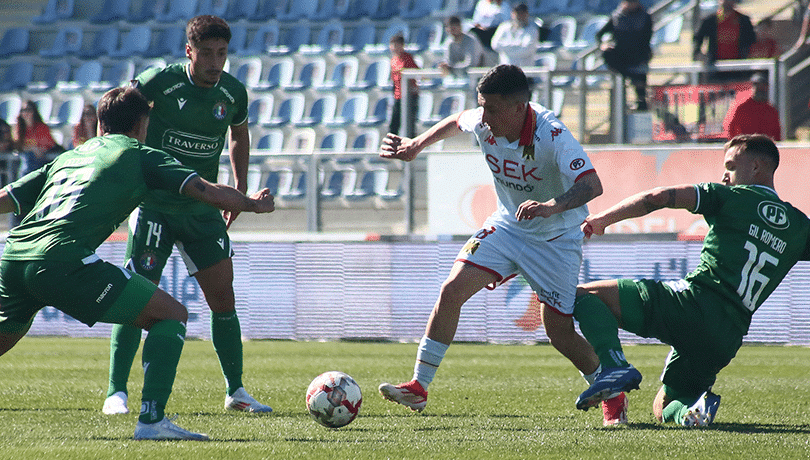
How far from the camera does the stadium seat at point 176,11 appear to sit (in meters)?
24.0

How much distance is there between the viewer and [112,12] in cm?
2453

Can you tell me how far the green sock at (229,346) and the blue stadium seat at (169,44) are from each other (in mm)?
17163

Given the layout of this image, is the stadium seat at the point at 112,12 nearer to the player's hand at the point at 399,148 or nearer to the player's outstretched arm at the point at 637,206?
the player's hand at the point at 399,148

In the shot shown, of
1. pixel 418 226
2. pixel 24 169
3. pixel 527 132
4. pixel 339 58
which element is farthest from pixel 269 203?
pixel 339 58

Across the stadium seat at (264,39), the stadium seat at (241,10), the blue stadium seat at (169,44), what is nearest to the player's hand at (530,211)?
the stadium seat at (264,39)

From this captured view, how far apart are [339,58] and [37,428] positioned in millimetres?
16884

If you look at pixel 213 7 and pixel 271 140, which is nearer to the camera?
pixel 271 140

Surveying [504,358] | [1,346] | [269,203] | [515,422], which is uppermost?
[269,203]

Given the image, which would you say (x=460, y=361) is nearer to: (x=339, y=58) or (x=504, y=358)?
(x=504, y=358)

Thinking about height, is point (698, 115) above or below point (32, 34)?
below

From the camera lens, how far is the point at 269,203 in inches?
194

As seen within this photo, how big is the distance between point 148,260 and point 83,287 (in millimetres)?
1583

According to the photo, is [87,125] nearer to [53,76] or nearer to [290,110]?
[290,110]

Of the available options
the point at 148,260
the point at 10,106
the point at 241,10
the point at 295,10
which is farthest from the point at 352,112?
the point at 148,260
